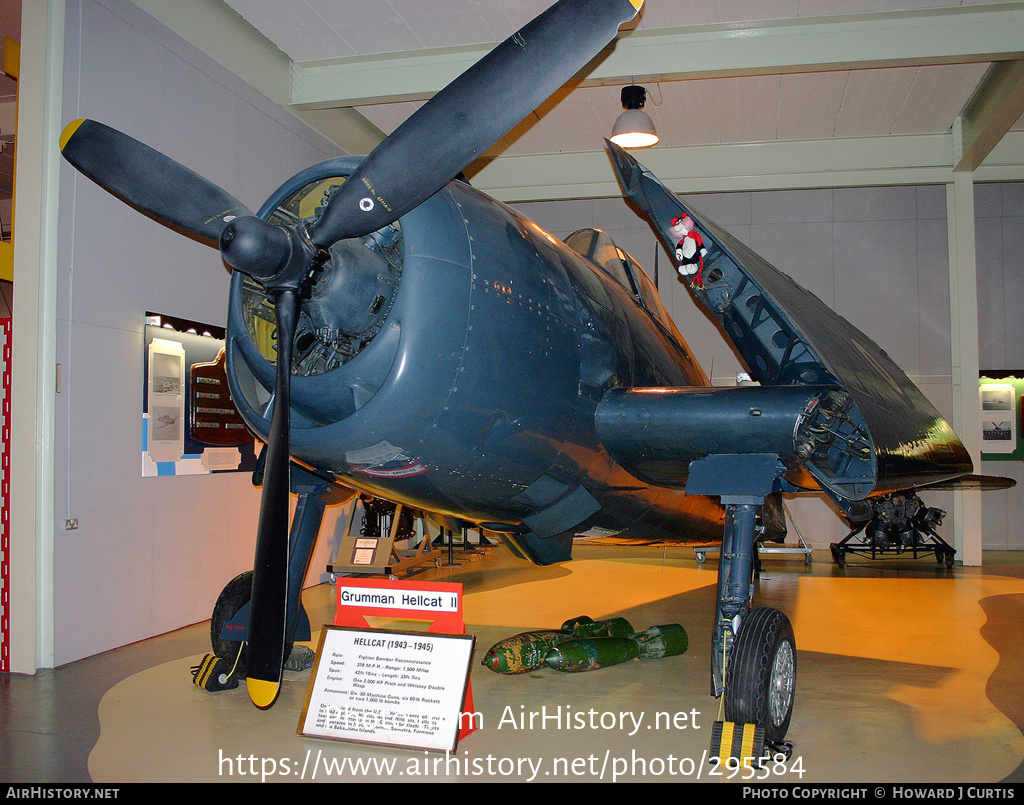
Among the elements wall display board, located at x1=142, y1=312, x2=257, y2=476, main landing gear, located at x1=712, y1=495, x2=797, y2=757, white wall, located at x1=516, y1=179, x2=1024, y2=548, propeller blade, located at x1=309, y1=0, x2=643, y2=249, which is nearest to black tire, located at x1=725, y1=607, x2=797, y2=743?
main landing gear, located at x1=712, y1=495, x2=797, y2=757

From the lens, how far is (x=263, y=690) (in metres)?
3.29

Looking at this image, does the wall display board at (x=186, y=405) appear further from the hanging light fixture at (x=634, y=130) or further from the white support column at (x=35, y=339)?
the hanging light fixture at (x=634, y=130)

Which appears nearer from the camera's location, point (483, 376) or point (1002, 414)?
point (483, 376)

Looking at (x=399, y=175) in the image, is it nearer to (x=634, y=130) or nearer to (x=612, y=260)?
(x=612, y=260)

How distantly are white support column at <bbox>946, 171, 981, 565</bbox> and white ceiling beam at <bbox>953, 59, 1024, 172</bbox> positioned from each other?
52 cm

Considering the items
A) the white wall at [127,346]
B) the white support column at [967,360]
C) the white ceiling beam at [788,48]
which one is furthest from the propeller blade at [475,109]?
the white support column at [967,360]

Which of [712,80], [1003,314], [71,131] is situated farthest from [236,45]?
[1003,314]

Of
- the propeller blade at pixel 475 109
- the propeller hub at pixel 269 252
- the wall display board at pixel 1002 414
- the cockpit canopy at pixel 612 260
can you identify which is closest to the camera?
the propeller hub at pixel 269 252

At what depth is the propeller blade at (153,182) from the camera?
12.2 ft

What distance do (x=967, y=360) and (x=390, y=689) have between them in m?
10.1

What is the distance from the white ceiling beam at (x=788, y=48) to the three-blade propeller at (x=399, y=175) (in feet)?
17.5

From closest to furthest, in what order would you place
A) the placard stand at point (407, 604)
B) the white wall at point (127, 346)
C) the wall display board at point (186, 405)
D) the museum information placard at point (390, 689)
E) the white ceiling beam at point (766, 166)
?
1. the museum information placard at point (390, 689)
2. the placard stand at point (407, 604)
3. the white wall at point (127, 346)
4. the wall display board at point (186, 405)
5. the white ceiling beam at point (766, 166)

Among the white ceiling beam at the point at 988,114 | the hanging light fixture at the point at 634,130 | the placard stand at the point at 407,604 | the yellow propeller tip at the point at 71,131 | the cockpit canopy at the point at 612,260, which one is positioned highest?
the white ceiling beam at the point at 988,114

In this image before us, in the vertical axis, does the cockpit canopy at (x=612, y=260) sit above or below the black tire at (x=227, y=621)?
above
